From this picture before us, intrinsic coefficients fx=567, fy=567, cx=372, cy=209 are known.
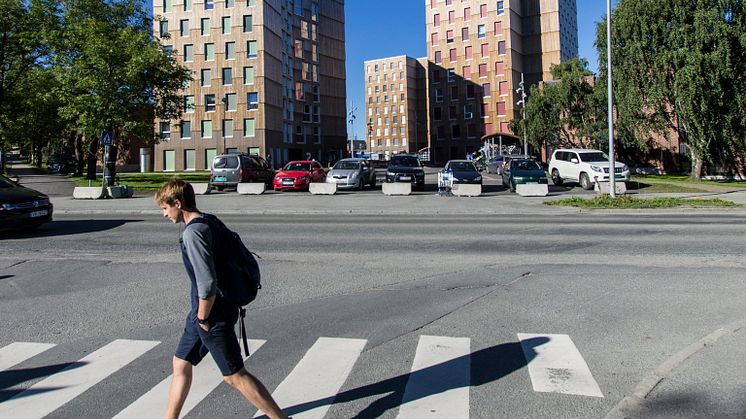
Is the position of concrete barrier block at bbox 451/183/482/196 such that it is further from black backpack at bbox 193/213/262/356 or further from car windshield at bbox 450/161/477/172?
black backpack at bbox 193/213/262/356

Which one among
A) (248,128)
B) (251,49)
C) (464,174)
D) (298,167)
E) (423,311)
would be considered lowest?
(423,311)

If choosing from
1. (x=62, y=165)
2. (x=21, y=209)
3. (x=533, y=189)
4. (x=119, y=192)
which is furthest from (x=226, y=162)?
(x=62, y=165)

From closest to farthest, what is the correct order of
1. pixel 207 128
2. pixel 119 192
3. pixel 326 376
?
pixel 326 376
pixel 119 192
pixel 207 128

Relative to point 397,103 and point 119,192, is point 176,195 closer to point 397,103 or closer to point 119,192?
point 119,192

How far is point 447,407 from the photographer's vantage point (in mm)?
3936

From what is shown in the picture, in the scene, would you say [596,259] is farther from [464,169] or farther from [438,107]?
[438,107]

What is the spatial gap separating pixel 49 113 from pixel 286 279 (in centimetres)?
3929

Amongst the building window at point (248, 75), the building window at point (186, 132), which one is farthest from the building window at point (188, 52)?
the building window at point (186, 132)

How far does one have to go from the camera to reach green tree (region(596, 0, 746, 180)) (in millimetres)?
→ 27234

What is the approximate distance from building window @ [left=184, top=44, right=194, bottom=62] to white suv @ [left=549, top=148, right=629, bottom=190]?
44.4 m

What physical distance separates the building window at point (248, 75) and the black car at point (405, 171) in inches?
1416

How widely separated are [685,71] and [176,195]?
96.2ft

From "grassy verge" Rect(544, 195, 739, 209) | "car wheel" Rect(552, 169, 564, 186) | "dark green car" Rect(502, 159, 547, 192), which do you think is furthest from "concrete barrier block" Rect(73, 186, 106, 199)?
"car wheel" Rect(552, 169, 564, 186)

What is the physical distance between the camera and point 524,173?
84.2ft
